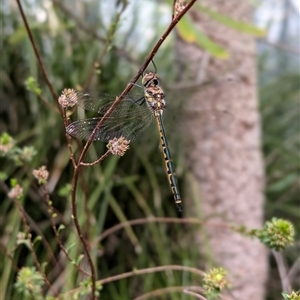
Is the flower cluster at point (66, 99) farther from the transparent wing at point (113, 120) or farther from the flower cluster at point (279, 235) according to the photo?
the flower cluster at point (279, 235)

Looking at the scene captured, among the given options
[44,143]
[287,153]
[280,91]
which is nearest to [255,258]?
[287,153]

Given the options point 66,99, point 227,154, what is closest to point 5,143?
point 66,99

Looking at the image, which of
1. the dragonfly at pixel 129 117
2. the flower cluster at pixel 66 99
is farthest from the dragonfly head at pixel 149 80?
the flower cluster at pixel 66 99

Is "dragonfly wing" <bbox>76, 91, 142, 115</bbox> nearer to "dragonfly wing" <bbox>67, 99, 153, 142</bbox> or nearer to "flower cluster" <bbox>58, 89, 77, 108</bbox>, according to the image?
"dragonfly wing" <bbox>67, 99, 153, 142</bbox>

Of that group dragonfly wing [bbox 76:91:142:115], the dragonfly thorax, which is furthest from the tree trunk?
dragonfly wing [bbox 76:91:142:115]

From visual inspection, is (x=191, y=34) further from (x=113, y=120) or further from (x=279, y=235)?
(x=279, y=235)
